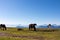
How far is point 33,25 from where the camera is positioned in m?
66.6
